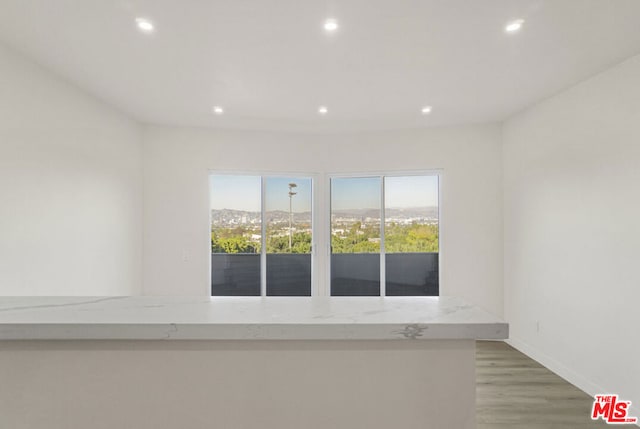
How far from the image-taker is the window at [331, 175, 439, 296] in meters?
4.89

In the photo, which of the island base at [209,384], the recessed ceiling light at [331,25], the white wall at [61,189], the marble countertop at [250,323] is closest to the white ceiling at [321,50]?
the recessed ceiling light at [331,25]

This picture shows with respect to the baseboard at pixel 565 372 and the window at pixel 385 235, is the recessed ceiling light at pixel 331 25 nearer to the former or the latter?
the window at pixel 385 235

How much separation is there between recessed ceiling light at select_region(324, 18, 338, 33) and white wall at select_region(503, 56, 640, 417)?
228 centimetres

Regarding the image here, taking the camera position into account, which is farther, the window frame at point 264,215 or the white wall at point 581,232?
the window frame at point 264,215

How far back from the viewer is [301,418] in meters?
0.91

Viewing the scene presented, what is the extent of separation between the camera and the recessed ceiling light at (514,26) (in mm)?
2270

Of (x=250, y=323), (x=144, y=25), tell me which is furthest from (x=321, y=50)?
(x=250, y=323)

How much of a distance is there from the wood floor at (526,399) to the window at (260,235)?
2.45 metres

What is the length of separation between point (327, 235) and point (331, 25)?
121 inches

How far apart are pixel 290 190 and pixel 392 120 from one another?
5.33ft

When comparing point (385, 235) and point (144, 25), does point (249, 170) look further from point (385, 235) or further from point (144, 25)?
point (144, 25)

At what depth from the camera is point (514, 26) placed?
2324 millimetres

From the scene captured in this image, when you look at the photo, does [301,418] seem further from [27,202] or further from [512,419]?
[27,202]

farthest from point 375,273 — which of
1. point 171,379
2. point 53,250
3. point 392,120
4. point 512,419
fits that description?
point 171,379
